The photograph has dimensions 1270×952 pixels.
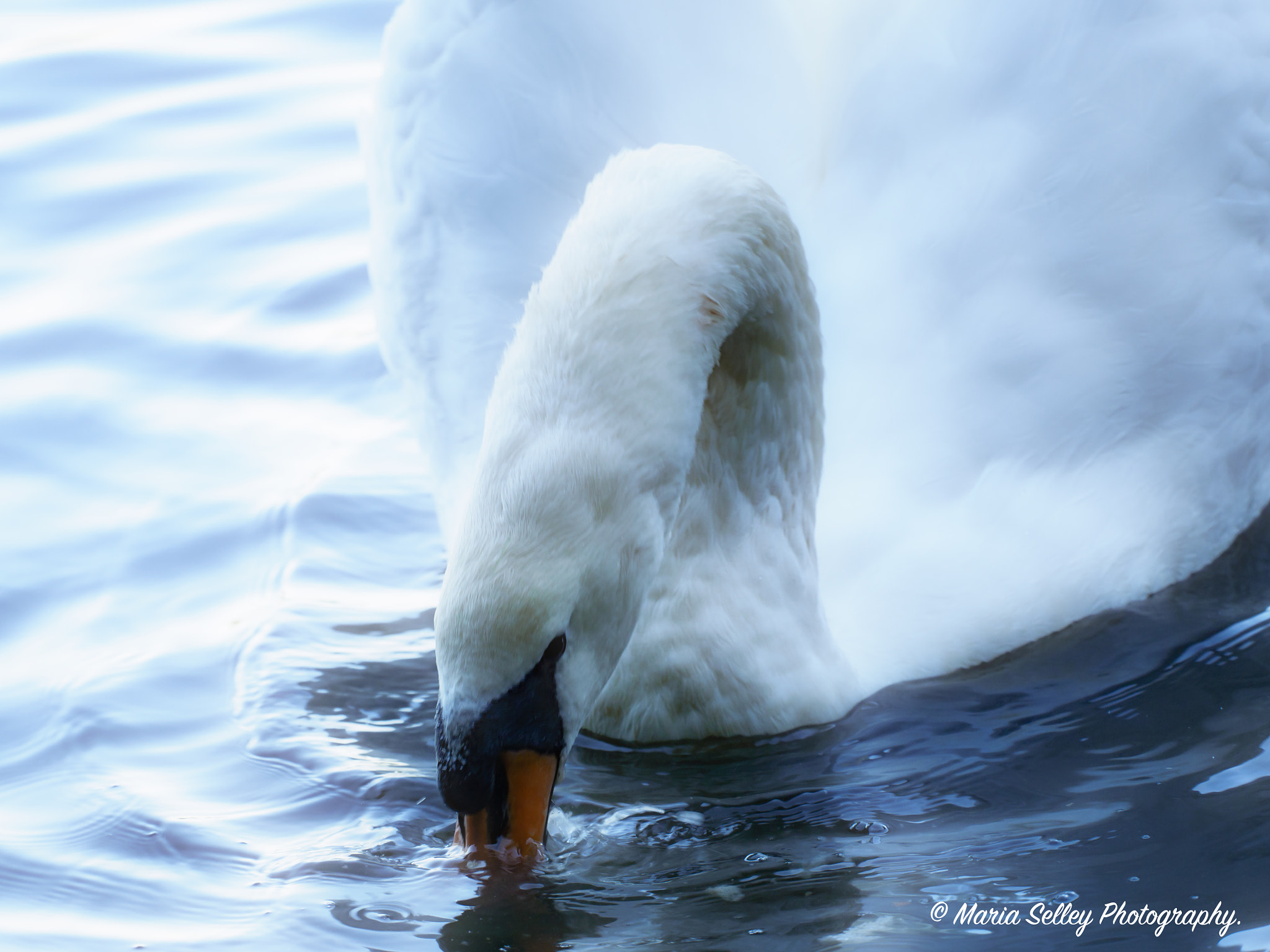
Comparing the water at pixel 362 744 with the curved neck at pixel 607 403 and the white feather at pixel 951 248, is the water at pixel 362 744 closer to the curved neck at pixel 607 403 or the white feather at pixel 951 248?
the white feather at pixel 951 248

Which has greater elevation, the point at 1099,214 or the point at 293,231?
the point at 293,231

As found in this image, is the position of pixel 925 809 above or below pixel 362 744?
below

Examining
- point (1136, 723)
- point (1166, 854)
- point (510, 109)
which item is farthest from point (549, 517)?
point (510, 109)

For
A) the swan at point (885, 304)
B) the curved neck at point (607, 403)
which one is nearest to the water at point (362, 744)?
→ the swan at point (885, 304)

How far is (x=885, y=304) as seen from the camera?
16.5 ft

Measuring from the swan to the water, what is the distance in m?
0.21

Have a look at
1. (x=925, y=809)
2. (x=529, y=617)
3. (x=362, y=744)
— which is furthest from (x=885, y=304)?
(x=529, y=617)

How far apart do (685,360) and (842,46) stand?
6.20ft

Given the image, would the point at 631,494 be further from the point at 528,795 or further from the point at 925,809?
the point at 925,809

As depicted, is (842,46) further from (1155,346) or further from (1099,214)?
(1155,346)

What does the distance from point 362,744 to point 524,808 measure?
92cm

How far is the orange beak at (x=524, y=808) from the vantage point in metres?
3.63

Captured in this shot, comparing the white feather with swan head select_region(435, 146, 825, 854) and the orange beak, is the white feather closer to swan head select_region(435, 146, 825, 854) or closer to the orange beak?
swan head select_region(435, 146, 825, 854)

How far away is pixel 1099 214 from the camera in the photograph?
4.96 metres
